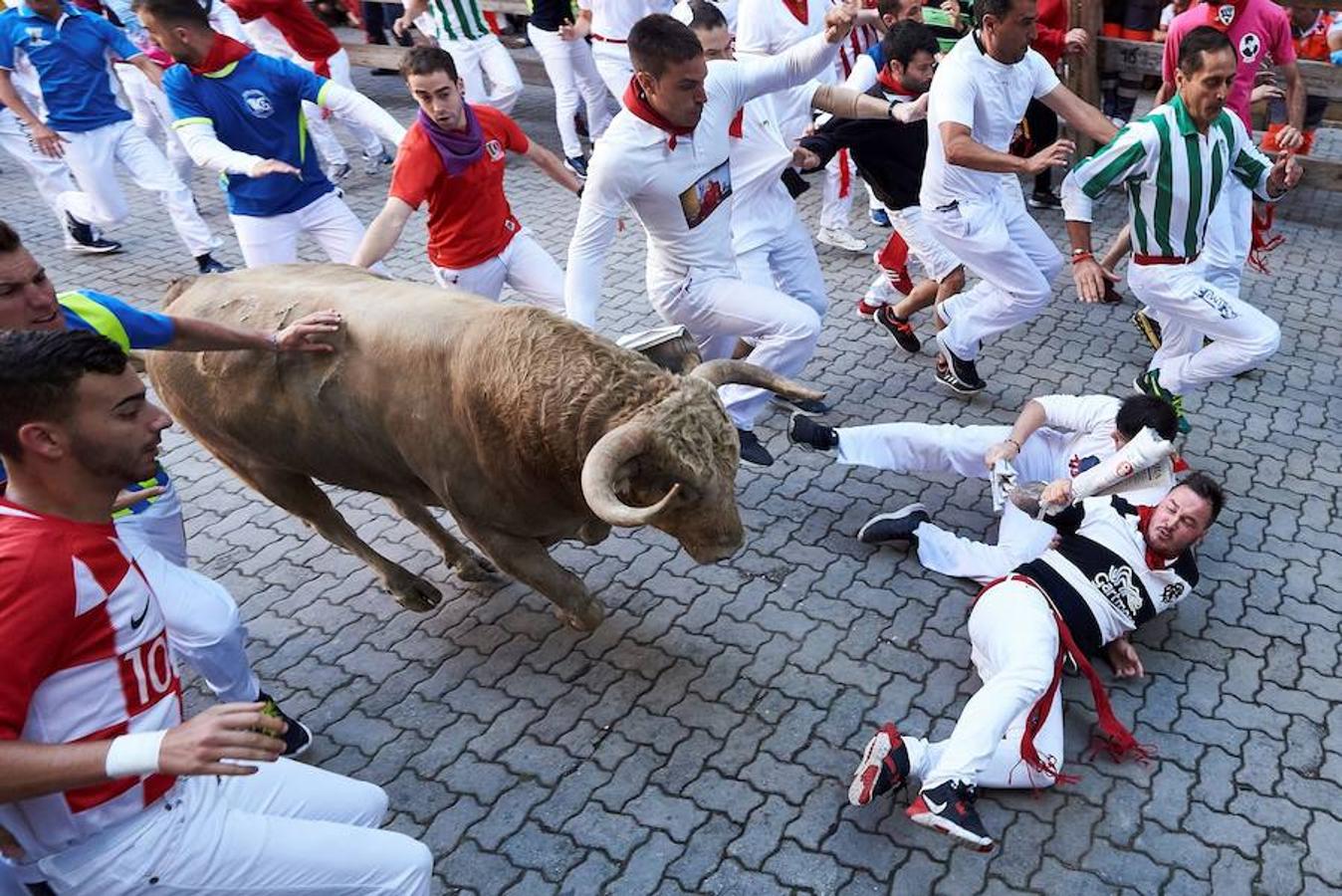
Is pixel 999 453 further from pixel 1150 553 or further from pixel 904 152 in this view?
pixel 904 152

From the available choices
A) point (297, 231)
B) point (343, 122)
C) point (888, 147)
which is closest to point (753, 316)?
point (888, 147)

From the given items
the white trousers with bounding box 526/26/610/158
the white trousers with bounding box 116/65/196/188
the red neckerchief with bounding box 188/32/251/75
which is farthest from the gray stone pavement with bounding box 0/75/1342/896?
the white trousers with bounding box 526/26/610/158

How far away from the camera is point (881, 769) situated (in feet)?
11.9

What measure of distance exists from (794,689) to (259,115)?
456cm

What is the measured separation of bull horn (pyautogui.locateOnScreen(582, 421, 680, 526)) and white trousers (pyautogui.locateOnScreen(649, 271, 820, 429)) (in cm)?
208

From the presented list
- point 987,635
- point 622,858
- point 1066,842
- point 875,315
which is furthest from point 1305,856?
point 875,315

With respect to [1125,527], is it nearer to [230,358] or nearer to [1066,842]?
[1066,842]

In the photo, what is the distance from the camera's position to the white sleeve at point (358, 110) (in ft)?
19.0

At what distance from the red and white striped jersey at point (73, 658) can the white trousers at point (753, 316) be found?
11.0 ft

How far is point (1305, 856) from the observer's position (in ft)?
11.5

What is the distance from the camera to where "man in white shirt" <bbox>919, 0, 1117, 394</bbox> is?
18.3 ft

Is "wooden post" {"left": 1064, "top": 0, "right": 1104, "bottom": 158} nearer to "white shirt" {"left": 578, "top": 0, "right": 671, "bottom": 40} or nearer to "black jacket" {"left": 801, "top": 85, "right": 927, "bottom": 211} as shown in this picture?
"black jacket" {"left": 801, "top": 85, "right": 927, "bottom": 211}

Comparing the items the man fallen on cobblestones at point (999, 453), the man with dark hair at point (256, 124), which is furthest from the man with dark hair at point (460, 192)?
the man fallen on cobblestones at point (999, 453)

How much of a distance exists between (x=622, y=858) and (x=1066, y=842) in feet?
5.26
